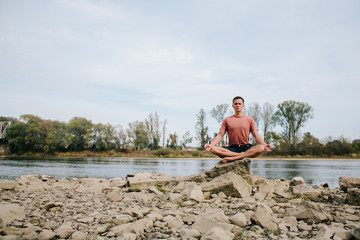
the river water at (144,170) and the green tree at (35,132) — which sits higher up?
the green tree at (35,132)

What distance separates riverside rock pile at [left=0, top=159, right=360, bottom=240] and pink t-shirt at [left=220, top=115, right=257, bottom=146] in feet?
2.08

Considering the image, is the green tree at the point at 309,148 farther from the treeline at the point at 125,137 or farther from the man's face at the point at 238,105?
the man's face at the point at 238,105

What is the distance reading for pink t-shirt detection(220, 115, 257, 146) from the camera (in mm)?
6383

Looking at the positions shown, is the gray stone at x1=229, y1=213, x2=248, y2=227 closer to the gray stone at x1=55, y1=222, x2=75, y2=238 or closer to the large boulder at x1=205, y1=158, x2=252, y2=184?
the gray stone at x1=55, y1=222, x2=75, y2=238

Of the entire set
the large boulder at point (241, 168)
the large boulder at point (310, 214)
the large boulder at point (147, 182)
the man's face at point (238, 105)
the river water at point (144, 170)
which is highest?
the man's face at point (238, 105)

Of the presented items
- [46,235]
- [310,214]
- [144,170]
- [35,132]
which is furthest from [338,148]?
[35,132]

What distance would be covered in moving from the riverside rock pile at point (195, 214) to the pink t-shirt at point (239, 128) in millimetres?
635

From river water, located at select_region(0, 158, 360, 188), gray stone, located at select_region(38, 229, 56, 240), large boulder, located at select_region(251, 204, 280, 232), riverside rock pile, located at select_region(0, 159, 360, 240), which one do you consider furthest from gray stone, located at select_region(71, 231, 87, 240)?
river water, located at select_region(0, 158, 360, 188)

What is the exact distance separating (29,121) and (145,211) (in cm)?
5263

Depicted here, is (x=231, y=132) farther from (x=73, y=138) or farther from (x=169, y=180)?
(x=73, y=138)

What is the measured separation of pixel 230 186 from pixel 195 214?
5.59 ft

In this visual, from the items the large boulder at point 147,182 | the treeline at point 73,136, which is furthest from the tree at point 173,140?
the large boulder at point 147,182

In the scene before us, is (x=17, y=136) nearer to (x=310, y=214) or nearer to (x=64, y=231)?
(x=64, y=231)

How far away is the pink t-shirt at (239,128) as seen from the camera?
20.9 feet
